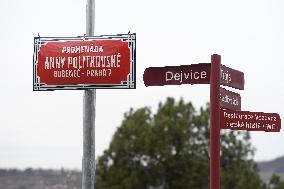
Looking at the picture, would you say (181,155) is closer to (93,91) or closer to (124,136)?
(124,136)

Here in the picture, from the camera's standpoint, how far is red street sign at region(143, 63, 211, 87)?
834 centimetres

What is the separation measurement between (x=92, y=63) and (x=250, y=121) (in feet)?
9.04

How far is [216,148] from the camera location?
8.25 m

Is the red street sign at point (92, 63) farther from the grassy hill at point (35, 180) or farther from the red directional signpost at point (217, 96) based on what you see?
the grassy hill at point (35, 180)

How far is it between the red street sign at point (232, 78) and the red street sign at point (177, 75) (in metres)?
0.22

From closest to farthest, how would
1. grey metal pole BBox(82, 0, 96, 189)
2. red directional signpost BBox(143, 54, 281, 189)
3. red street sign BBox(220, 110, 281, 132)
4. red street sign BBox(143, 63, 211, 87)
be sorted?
red directional signpost BBox(143, 54, 281, 189) < red street sign BBox(143, 63, 211, 87) < red street sign BBox(220, 110, 281, 132) < grey metal pole BBox(82, 0, 96, 189)

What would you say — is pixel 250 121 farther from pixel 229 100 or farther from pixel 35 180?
pixel 35 180

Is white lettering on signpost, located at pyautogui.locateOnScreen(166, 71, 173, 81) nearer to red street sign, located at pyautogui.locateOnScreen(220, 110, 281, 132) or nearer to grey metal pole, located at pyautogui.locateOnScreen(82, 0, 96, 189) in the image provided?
red street sign, located at pyautogui.locateOnScreen(220, 110, 281, 132)

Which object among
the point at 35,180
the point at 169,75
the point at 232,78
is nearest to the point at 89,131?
the point at 169,75

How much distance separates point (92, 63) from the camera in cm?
997

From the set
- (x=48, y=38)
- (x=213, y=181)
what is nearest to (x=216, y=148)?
(x=213, y=181)

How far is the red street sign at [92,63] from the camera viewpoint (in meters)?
9.91

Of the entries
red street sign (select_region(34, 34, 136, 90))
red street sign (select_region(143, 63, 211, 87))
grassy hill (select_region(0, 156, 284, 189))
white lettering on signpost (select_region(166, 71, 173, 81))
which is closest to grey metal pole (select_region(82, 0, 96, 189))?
red street sign (select_region(34, 34, 136, 90))

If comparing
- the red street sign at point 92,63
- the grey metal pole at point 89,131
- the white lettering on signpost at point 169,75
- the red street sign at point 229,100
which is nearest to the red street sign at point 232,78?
the red street sign at point 229,100
